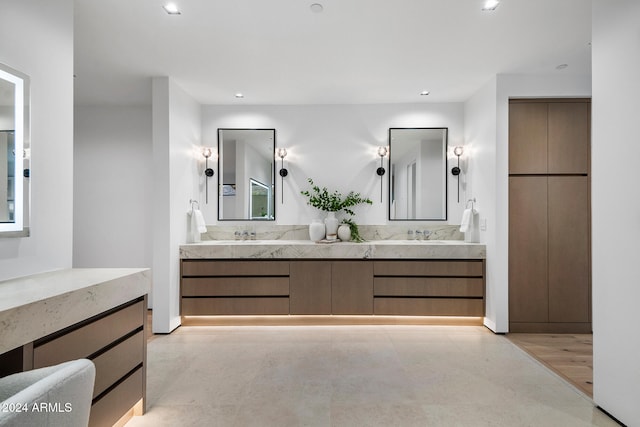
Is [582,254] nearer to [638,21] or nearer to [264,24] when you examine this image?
[638,21]

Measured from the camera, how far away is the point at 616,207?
6.64 ft

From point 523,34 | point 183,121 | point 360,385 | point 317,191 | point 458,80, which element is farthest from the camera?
point 317,191

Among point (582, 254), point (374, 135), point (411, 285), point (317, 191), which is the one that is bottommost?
point (411, 285)

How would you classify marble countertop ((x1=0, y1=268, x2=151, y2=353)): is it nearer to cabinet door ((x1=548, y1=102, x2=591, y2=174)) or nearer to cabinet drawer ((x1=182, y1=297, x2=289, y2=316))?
cabinet drawer ((x1=182, y1=297, x2=289, y2=316))

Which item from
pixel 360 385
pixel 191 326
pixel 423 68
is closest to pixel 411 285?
pixel 360 385

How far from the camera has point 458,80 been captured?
3.77 m

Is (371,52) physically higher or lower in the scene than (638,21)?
higher

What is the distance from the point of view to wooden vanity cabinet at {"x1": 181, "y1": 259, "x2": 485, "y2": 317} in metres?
3.90

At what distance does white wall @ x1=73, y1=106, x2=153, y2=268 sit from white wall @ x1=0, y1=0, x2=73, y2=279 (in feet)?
8.01

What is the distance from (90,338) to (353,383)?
1.75 metres

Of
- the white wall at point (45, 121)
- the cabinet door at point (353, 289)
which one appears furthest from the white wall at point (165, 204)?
the cabinet door at point (353, 289)

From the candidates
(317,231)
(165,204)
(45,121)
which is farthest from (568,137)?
(45,121)

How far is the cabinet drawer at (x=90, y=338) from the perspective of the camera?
1.41 metres

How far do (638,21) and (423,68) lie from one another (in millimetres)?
1761
